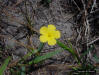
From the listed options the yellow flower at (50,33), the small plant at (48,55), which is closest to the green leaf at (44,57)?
the small plant at (48,55)

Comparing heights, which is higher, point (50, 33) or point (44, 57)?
point (50, 33)

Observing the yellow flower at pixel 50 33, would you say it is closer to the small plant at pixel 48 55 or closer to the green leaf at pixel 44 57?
the small plant at pixel 48 55

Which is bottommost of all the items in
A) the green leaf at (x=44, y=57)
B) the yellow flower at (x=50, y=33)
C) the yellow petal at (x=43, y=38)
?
the green leaf at (x=44, y=57)

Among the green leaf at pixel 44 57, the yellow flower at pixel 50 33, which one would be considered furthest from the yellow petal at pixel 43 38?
the green leaf at pixel 44 57

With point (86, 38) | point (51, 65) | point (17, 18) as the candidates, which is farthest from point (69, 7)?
point (51, 65)

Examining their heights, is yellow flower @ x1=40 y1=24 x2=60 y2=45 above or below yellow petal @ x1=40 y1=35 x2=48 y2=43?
above

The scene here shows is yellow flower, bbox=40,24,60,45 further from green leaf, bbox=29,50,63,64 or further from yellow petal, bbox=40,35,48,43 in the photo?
green leaf, bbox=29,50,63,64

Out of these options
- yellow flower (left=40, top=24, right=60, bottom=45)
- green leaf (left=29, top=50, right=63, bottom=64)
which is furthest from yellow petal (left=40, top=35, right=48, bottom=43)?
green leaf (left=29, top=50, right=63, bottom=64)

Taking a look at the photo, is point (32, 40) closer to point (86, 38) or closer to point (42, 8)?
point (42, 8)

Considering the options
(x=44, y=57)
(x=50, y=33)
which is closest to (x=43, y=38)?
(x=50, y=33)

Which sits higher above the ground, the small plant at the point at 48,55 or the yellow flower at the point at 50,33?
the yellow flower at the point at 50,33

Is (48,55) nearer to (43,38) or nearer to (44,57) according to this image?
(44,57)
